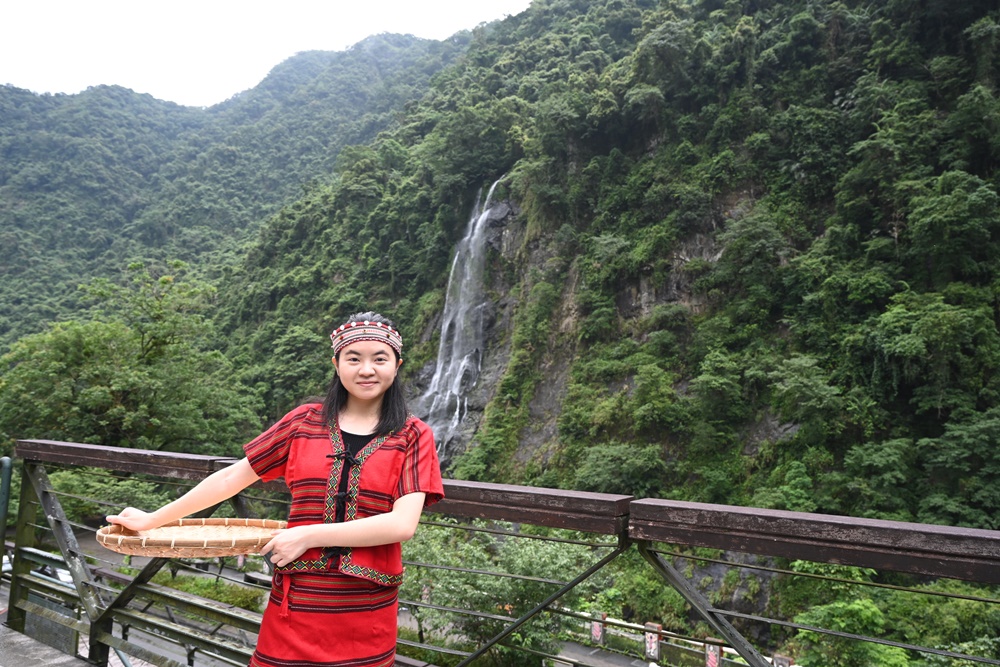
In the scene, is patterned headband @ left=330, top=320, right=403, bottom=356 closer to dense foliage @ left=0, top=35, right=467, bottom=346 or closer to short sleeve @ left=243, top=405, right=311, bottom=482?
short sleeve @ left=243, top=405, right=311, bottom=482

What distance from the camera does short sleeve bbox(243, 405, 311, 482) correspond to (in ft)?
4.72

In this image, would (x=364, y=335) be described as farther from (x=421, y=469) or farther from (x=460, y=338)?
(x=460, y=338)

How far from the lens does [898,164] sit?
11.8 m

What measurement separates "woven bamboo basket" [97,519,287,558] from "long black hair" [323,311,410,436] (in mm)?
286

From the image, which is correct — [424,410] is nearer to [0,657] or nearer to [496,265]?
[496,265]

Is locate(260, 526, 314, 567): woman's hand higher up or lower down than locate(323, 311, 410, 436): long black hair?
lower down

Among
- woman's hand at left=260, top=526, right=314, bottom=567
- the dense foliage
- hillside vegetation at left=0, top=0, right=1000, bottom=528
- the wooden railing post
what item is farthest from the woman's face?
the dense foliage

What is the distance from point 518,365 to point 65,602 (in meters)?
14.4

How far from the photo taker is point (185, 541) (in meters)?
1.25

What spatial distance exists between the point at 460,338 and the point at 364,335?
17876 mm

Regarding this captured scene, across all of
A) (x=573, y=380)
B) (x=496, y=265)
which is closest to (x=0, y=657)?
(x=573, y=380)

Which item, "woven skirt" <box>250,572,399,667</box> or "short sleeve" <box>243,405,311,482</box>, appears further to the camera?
"short sleeve" <box>243,405,311,482</box>

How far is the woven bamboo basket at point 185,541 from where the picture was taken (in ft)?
4.07

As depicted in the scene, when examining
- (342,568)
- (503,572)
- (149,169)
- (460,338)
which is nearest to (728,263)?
(460,338)
